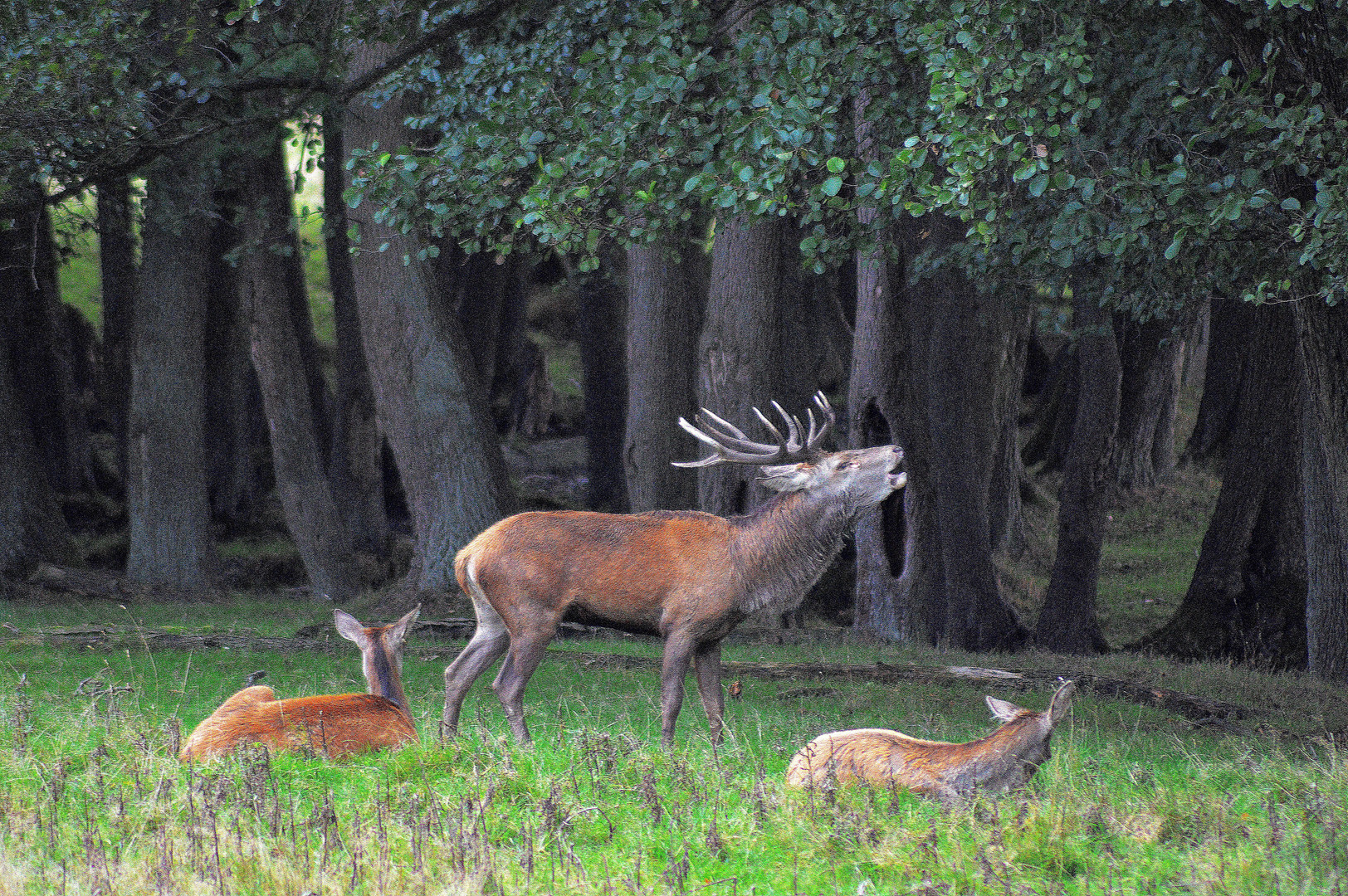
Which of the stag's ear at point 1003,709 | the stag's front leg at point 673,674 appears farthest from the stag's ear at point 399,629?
the stag's ear at point 1003,709

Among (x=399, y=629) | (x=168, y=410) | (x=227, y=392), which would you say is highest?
(x=227, y=392)

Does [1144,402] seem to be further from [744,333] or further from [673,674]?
[673,674]

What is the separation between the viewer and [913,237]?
1616 cm

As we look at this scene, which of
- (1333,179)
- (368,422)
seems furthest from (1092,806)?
(368,422)

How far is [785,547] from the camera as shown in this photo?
8.34m

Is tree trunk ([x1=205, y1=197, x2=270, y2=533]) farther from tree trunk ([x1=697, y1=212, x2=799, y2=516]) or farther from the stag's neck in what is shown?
the stag's neck

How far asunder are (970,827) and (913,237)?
1155 centimetres

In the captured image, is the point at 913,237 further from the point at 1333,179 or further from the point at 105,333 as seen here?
the point at 105,333

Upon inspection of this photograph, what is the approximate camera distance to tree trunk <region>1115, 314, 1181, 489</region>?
18.9 metres

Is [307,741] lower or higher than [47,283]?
lower

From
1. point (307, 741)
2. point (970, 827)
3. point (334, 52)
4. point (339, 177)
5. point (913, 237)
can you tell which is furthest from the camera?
point (339, 177)

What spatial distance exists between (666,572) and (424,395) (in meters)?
8.11

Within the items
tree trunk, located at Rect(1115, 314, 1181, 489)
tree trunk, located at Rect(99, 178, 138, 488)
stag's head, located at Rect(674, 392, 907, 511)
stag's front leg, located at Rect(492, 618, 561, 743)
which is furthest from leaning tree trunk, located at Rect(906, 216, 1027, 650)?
tree trunk, located at Rect(99, 178, 138, 488)

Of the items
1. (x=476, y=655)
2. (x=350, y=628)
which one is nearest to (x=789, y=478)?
(x=476, y=655)
